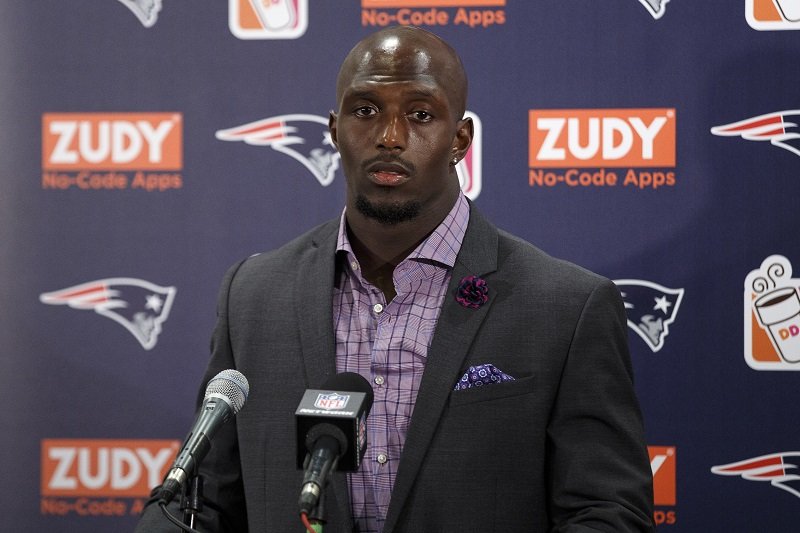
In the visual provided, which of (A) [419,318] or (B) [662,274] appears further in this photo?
(B) [662,274]

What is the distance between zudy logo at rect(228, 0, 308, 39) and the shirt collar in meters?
1.08

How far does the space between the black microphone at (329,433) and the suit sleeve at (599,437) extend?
773 mm

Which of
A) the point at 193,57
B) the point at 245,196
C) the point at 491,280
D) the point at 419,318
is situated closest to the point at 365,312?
the point at 419,318

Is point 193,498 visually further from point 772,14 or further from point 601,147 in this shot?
point 772,14

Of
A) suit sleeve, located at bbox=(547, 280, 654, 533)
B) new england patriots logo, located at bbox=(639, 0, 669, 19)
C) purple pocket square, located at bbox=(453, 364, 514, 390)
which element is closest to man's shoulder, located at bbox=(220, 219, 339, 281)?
purple pocket square, located at bbox=(453, 364, 514, 390)

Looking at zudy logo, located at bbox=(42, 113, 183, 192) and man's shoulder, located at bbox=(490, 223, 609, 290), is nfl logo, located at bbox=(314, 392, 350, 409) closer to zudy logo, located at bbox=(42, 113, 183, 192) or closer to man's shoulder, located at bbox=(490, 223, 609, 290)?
man's shoulder, located at bbox=(490, 223, 609, 290)

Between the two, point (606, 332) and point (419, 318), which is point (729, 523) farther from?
point (419, 318)

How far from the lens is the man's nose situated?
2064 mm

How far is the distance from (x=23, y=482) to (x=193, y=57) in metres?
1.58

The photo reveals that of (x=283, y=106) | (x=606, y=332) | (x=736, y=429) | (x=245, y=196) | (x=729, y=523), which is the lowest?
(x=729, y=523)

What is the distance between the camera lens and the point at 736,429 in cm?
299

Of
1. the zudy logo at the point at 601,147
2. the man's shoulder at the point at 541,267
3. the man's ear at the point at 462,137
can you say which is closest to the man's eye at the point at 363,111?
the man's ear at the point at 462,137

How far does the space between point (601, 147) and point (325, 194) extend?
93cm

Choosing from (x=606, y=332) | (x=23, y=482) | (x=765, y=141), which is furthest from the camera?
(x=23, y=482)
